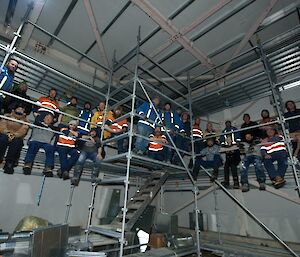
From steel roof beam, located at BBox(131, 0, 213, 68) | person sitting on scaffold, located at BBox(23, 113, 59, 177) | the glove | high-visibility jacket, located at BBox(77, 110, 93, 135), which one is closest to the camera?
the glove

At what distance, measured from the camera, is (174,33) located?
5508 millimetres

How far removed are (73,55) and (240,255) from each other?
25.1ft

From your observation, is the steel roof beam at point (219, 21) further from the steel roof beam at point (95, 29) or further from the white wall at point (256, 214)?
the white wall at point (256, 214)

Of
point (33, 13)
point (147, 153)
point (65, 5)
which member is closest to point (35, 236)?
point (147, 153)

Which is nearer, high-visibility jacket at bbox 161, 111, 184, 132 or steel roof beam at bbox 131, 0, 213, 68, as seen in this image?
steel roof beam at bbox 131, 0, 213, 68

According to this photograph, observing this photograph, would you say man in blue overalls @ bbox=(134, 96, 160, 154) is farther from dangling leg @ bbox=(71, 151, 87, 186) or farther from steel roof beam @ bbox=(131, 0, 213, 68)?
steel roof beam @ bbox=(131, 0, 213, 68)

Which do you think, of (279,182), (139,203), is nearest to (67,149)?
(139,203)

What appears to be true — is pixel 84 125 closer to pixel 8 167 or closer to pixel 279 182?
pixel 8 167

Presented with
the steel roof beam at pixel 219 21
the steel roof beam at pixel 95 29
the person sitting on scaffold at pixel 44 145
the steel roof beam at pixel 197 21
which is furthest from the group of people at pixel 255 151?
the steel roof beam at pixel 95 29

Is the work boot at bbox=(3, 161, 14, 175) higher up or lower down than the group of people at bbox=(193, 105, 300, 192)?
lower down

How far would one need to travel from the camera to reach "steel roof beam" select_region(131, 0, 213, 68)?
4.86 meters

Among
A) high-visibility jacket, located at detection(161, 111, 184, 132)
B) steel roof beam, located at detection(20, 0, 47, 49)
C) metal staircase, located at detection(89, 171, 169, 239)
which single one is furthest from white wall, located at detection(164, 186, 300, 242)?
steel roof beam, located at detection(20, 0, 47, 49)

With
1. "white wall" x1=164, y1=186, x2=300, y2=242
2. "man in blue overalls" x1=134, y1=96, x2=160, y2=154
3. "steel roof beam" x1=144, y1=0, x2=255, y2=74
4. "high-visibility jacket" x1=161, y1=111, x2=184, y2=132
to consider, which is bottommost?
"white wall" x1=164, y1=186, x2=300, y2=242

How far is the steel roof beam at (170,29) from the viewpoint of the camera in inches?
191
